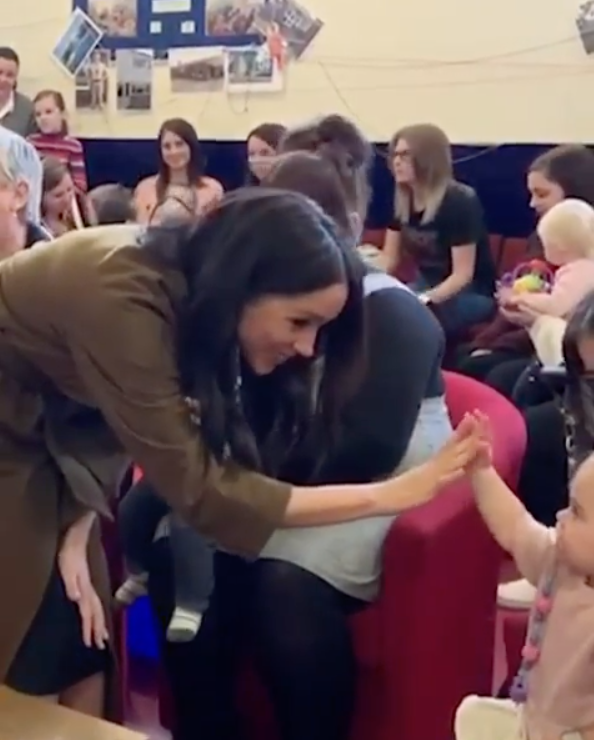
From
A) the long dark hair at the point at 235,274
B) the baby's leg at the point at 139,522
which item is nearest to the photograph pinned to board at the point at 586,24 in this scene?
the baby's leg at the point at 139,522

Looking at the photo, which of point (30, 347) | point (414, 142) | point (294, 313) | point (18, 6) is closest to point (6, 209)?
point (30, 347)

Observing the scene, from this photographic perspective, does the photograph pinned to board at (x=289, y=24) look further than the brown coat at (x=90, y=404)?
Yes

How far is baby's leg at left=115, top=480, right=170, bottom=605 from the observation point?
7.09 feet

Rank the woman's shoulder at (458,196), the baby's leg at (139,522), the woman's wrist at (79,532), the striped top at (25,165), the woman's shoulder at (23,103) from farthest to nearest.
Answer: the woman's shoulder at (23,103) → the woman's shoulder at (458,196) → the baby's leg at (139,522) → the striped top at (25,165) → the woman's wrist at (79,532)

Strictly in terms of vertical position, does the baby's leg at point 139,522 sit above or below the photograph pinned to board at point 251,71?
below

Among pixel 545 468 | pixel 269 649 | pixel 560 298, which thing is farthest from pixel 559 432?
pixel 269 649

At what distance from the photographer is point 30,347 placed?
63.4 inches

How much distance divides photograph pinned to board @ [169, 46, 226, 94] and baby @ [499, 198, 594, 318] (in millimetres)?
2876

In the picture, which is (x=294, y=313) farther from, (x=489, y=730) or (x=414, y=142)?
(x=414, y=142)

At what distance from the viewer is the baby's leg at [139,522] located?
7.09 feet

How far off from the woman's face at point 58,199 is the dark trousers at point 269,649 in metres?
1.74

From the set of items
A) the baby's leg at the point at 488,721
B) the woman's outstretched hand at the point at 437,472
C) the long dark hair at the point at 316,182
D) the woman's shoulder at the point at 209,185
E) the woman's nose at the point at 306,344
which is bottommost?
the baby's leg at the point at 488,721

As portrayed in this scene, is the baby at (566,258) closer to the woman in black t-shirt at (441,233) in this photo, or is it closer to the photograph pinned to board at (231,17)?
the woman in black t-shirt at (441,233)

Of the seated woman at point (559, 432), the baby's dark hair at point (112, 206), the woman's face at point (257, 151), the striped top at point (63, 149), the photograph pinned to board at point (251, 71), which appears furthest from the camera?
the striped top at point (63, 149)
